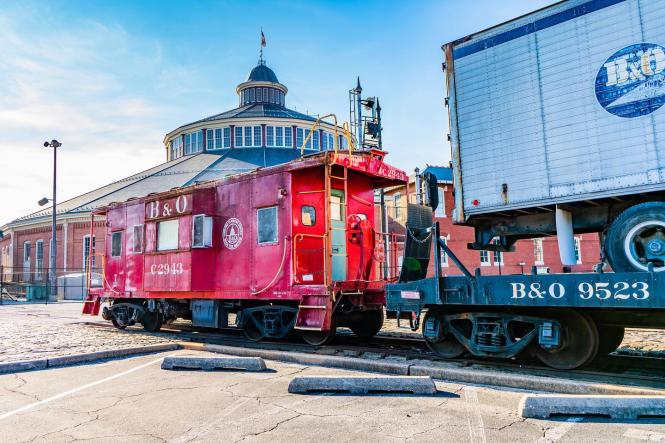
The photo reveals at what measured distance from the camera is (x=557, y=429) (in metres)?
4.76

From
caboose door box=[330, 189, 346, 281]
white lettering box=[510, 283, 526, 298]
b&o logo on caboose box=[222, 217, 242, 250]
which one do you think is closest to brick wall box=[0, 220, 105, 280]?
b&o logo on caboose box=[222, 217, 242, 250]

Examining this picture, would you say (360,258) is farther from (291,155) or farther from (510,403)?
(291,155)

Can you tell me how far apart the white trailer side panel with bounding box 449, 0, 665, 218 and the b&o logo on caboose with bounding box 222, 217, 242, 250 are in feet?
17.3

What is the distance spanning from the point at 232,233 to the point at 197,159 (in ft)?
117

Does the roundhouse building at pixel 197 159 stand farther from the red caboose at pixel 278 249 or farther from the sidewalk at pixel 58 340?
the red caboose at pixel 278 249

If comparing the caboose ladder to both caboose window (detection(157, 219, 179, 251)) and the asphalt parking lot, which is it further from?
the asphalt parking lot

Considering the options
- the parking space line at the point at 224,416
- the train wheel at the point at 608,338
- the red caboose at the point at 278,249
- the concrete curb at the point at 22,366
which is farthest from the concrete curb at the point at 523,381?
the concrete curb at the point at 22,366

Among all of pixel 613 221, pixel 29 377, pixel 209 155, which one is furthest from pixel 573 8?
pixel 209 155

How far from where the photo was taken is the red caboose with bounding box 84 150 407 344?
10094 mm

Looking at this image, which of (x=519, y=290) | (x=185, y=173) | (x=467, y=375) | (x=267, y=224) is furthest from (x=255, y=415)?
(x=185, y=173)

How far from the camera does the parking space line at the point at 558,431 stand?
14.8ft

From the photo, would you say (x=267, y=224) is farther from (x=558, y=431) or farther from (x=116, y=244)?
(x=558, y=431)

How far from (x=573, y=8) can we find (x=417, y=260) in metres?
4.35

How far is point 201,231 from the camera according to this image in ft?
39.0
